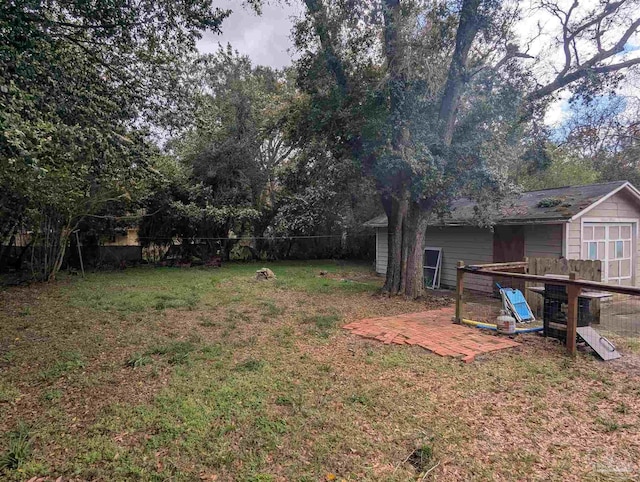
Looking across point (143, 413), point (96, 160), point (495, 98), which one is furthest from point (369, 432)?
point (495, 98)

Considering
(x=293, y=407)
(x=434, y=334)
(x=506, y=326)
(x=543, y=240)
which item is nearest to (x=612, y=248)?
(x=543, y=240)

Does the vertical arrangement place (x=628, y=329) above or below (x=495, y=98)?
below

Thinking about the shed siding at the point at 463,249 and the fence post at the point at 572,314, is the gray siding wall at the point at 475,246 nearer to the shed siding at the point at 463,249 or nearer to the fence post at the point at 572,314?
the shed siding at the point at 463,249

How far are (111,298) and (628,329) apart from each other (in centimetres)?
944

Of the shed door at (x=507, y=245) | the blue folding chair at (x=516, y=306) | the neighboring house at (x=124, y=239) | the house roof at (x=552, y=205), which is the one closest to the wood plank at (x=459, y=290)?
the blue folding chair at (x=516, y=306)

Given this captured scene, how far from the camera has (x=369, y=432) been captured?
105 inches

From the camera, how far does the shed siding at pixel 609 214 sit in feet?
24.9

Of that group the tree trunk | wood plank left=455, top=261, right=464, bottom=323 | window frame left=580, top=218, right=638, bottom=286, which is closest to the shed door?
window frame left=580, top=218, right=638, bottom=286

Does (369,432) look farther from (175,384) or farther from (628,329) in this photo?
(628,329)

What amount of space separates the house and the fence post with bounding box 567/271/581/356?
368cm

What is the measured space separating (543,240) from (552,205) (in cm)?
79

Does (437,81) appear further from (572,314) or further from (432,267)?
(432,267)

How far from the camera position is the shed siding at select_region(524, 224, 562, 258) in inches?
302

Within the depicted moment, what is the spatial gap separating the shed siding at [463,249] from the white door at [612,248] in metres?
1.98
